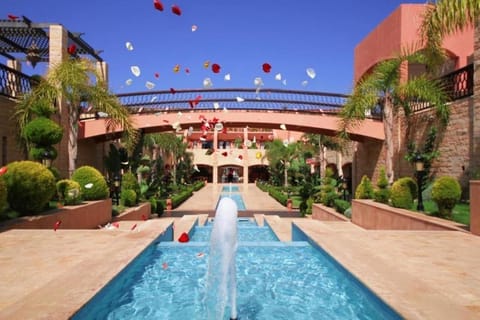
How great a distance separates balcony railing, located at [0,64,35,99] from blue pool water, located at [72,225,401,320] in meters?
7.54

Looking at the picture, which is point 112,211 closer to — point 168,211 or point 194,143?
point 168,211

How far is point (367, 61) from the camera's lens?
2000cm

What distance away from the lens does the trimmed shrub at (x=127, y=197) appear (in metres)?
14.4

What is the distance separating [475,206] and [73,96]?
10.6 m

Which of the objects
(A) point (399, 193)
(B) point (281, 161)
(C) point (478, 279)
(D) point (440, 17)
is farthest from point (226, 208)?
(B) point (281, 161)

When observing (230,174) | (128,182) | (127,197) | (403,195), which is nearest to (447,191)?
(403,195)

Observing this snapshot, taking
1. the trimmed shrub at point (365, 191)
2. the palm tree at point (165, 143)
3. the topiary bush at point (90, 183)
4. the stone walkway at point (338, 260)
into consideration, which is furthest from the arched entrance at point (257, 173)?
the stone walkway at point (338, 260)

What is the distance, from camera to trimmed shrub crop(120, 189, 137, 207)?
566 inches

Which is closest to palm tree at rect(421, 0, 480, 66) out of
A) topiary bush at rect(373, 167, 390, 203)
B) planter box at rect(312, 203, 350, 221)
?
topiary bush at rect(373, 167, 390, 203)

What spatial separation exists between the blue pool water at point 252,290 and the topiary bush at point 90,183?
496 centimetres

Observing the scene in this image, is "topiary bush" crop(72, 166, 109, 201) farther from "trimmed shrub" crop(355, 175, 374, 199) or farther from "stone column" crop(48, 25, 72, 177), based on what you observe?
"trimmed shrub" crop(355, 175, 374, 199)

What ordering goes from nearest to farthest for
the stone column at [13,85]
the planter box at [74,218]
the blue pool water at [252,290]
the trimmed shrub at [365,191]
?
the blue pool water at [252,290]
the planter box at [74,218]
the stone column at [13,85]
the trimmed shrub at [365,191]

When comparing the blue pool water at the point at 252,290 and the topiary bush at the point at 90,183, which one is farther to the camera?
the topiary bush at the point at 90,183

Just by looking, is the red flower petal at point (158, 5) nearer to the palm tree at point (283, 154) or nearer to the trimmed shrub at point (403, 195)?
the trimmed shrub at point (403, 195)
